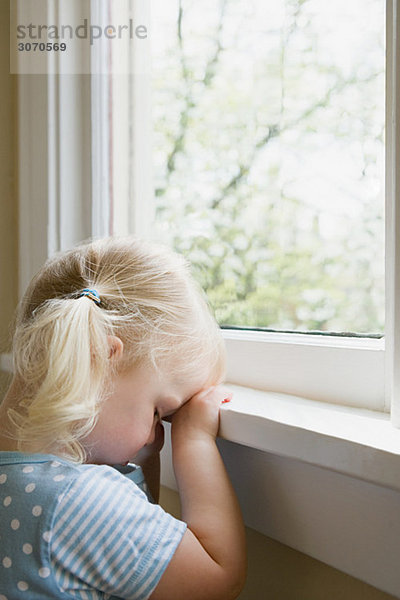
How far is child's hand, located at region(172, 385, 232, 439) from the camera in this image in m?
0.82

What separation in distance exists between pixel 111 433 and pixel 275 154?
19.3 inches

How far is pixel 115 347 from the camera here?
2.56ft

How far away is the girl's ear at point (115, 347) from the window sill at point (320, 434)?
153 millimetres

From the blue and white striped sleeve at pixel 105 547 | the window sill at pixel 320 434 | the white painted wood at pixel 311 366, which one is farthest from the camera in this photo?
the white painted wood at pixel 311 366

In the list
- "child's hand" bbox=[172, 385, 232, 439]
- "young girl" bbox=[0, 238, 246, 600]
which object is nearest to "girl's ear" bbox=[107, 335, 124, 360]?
"young girl" bbox=[0, 238, 246, 600]

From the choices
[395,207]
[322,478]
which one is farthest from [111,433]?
[395,207]

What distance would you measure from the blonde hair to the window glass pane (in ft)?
0.57

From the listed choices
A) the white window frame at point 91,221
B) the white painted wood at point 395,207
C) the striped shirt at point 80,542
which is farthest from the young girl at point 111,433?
the white painted wood at point 395,207

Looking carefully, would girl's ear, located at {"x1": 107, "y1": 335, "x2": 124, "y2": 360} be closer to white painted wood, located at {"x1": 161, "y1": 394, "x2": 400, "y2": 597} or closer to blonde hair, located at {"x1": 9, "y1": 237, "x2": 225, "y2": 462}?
blonde hair, located at {"x1": 9, "y1": 237, "x2": 225, "y2": 462}

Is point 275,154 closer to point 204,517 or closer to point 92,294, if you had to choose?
point 92,294

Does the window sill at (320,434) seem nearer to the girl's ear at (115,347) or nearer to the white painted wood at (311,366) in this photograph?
the white painted wood at (311,366)

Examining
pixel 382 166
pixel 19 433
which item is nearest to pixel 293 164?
pixel 382 166

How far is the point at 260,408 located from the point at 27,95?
90cm

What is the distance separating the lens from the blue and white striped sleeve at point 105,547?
69 centimetres
